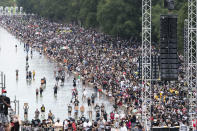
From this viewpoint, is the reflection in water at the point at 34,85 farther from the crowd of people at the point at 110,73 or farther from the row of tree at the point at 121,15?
the row of tree at the point at 121,15

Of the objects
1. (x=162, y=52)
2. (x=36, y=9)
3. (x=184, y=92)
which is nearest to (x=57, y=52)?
(x=184, y=92)

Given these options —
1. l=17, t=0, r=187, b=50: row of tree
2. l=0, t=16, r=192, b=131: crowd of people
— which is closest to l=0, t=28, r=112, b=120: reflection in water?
l=0, t=16, r=192, b=131: crowd of people

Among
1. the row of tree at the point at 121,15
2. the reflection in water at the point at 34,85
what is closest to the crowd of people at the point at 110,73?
the reflection in water at the point at 34,85

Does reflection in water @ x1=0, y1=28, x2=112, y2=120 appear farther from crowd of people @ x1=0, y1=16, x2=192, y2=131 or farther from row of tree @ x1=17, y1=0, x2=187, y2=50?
row of tree @ x1=17, y1=0, x2=187, y2=50

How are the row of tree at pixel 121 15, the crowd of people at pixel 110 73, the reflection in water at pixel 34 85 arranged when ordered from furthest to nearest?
the row of tree at pixel 121 15 < the reflection in water at pixel 34 85 < the crowd of people at pixel 110 73

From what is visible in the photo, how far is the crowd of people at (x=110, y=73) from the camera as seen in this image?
5850 cm

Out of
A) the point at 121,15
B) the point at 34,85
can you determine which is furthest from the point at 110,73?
the point at 121,15

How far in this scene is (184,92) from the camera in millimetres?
69250

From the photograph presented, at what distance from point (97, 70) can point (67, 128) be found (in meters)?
32.5

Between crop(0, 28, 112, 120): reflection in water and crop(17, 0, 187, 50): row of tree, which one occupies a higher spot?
crop(17, 0, 187, 50): row of tree

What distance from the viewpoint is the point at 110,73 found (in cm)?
8500

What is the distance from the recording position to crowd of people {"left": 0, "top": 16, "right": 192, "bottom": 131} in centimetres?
5850

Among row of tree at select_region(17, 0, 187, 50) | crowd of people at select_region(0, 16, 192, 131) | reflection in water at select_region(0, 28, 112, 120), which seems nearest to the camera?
crowd of people at select_region(0, 16, 192, 131)

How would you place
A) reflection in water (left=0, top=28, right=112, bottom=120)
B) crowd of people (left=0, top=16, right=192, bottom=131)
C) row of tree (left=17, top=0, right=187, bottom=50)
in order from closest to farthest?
crowd of people (left=0, top=16, right=192, bottom=131) < reflection in water (left=0, top=28, right=112, bottom=120) < row of tree (left=17, top=0, right=187, bottom=50)
